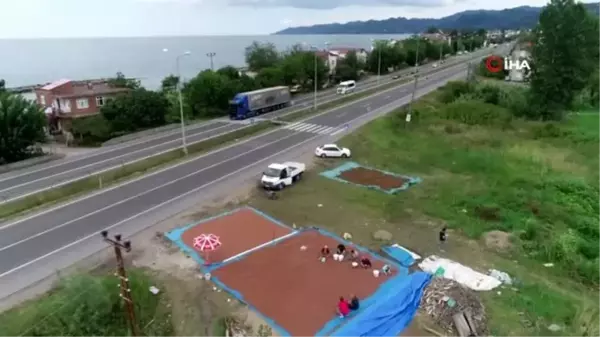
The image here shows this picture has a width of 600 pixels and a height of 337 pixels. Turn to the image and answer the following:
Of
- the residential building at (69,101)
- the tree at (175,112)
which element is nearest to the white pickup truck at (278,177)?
the tree at (175,112)

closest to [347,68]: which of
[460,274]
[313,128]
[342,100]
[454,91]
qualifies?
[342,100]

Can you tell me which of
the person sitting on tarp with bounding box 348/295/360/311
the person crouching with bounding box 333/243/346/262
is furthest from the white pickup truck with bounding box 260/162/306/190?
the person sitting on tarp with bounding box 348/295/360/311

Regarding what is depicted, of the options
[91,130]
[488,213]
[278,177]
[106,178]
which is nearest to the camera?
[488,213]

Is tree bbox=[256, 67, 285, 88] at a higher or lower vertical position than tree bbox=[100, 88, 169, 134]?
higher

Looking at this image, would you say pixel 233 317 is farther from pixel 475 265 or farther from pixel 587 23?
pixel 587 23

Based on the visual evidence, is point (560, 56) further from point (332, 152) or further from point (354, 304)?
point (354, 304)

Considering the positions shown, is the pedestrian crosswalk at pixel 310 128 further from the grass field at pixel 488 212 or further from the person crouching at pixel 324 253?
the person crouching at pixel 324 253

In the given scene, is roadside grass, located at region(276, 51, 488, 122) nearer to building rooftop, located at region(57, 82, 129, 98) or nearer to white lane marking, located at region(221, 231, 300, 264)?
building rooftop, located at region(57, 82, 129, 98)
